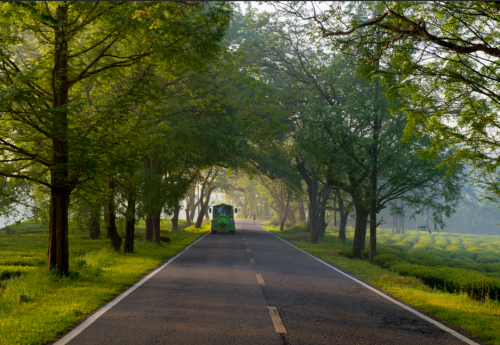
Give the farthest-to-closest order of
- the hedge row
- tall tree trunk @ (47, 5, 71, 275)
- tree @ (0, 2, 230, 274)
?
the hedge row → tall tree trunk @ (47, 5, 71, 275) → tree @ (0, 2, 230, 274)

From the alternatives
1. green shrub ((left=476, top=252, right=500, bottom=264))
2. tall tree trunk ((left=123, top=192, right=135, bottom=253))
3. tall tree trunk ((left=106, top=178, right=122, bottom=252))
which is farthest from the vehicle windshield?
green shrub ((left=476, top=252, right=500, bottom=264))

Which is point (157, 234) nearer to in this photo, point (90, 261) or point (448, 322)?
point (90, 261)

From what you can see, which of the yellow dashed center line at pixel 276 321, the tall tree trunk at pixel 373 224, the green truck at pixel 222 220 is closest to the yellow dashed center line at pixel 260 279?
the yellow dashed center line at pixel 276 321

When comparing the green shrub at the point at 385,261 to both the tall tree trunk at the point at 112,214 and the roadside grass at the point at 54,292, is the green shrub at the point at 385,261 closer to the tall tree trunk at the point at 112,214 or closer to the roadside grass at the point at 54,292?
the roadside grass at the point at 54,292

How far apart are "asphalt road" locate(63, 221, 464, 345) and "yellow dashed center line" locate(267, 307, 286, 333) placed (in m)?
0.02

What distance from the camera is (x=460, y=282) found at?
12.4 meters

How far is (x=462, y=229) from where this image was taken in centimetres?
11131

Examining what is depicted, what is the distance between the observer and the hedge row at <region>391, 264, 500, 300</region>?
35.6 ft

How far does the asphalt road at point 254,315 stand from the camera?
224 inches

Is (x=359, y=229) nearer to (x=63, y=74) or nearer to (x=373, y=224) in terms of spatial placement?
(x=373, y=224)

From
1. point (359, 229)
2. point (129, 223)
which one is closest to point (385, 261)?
point (359, 229)

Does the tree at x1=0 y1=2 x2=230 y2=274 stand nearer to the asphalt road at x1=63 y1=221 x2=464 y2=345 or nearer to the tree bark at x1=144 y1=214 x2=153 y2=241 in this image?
the asphalt road at x1=63 y1=221 x2=464 y2=345

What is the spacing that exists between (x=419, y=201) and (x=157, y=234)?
604 inches

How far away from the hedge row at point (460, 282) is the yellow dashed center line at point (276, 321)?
18.2 ft
